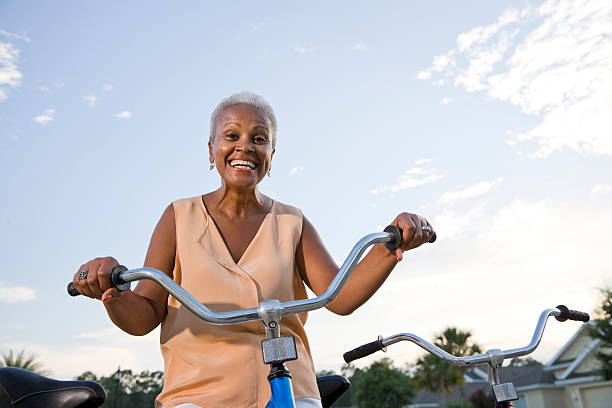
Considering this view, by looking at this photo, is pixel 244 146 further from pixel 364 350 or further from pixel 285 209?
pixel 364 350

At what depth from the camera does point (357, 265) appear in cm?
218

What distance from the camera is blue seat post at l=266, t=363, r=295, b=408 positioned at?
1.38 m

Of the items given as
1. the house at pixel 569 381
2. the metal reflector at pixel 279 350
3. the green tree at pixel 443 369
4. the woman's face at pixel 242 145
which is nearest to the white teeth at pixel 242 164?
the woman's face at pixel 242 145

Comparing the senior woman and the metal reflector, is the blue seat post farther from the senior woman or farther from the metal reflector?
the senior woman

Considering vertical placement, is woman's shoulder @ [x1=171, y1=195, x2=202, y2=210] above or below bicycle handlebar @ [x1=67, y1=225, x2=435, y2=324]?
above

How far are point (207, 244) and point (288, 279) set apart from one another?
363mm

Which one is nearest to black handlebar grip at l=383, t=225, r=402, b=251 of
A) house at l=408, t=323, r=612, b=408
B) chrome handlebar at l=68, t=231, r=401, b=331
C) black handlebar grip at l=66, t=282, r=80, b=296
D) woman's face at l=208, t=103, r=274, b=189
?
chrome handlebar at l=68, t=231, r=401, b=331

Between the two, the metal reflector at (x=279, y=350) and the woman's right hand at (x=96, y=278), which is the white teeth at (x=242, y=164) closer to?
the woman's right hand at (x=96, y=278)

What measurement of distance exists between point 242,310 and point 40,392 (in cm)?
107

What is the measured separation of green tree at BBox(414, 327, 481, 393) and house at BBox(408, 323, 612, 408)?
2094mm

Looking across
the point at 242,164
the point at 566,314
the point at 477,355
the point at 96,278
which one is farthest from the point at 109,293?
the point at 566,314

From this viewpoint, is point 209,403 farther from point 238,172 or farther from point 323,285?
point 238,172

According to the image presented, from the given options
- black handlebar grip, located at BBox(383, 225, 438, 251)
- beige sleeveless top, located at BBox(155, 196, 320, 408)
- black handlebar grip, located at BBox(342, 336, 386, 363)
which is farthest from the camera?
black handlebar grip, located at BBox(342, 336, 386, 363)

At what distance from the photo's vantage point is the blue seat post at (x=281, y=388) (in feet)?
4.52
